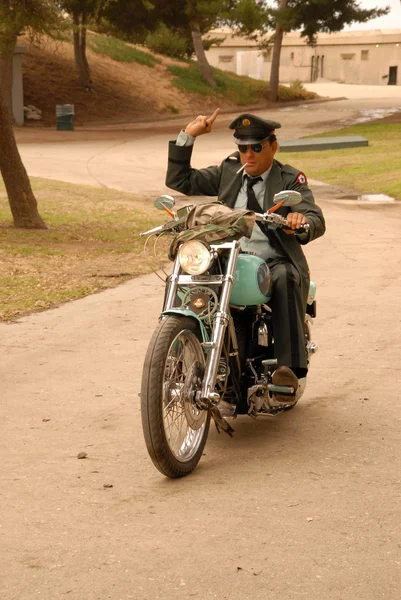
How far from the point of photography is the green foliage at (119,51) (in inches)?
2224

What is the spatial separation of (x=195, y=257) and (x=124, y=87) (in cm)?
4673

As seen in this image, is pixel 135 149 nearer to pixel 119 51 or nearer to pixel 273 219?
pixel 273 219

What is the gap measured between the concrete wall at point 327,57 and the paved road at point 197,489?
86.0 meters

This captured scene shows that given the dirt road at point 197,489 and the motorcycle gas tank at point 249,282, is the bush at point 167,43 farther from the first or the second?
the motorcycle gas tank at point 249,282

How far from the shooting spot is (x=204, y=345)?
5203 mm

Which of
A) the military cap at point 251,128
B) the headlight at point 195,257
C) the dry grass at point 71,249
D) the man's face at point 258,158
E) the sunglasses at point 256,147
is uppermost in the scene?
the military cap at point 251,128

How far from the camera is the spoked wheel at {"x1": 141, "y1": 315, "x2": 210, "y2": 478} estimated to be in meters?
4.86

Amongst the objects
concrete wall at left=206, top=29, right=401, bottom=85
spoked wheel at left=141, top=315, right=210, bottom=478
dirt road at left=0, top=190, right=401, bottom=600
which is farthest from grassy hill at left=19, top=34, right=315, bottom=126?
spoked wheel at left=141, top=315, right=210, bottom=478

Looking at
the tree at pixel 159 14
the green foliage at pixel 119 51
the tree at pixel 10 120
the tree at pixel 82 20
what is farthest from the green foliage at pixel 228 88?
the tree at pixel 10 120

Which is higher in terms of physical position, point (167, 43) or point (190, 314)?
point (167, 43)

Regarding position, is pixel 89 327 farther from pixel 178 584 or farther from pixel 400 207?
pixel 400 207

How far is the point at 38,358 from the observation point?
7.79m

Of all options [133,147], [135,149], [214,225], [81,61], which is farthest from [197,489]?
[81,61]

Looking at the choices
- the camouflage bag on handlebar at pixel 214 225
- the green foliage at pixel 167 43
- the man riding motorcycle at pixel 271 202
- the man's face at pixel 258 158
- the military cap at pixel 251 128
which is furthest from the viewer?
the green foliage at pixel 167 43
